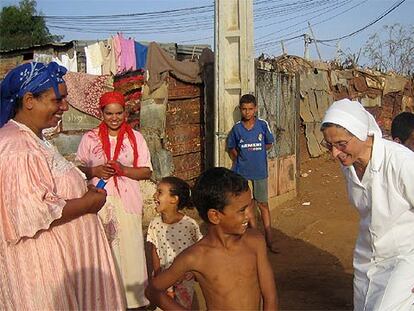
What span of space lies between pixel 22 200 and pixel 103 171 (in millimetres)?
1723

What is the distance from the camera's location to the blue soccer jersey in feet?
23.4

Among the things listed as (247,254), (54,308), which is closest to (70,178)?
(54,308)

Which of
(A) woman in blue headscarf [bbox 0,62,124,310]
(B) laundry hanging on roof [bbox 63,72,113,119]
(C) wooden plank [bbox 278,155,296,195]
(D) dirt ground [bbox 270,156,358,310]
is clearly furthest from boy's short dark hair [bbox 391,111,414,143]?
(C) wooden plank [bbox 278,155,296,195]

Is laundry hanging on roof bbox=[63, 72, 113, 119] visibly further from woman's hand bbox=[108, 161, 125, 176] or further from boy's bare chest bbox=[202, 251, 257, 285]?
boy's bare chest bbox=[202, 251, 257, 285]

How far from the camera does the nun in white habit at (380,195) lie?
307cm

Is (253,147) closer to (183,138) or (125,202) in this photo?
(183,138)

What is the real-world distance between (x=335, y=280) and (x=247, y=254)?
3454 mm

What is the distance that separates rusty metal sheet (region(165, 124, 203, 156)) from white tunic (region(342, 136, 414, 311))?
18.1ft

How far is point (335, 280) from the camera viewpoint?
604 cm

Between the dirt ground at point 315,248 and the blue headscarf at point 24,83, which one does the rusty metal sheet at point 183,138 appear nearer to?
the dirt ground at point 315,248

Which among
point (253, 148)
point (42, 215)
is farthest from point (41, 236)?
point (253, 148)

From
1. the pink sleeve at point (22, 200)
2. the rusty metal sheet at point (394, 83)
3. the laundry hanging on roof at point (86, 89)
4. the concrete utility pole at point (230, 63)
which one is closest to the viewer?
the pink sleeve at point (22, 200)

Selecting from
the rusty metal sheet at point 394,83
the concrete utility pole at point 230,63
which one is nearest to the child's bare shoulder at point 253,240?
the concrete utility pole at point 230,63

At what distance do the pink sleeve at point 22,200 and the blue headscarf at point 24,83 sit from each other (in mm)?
349
